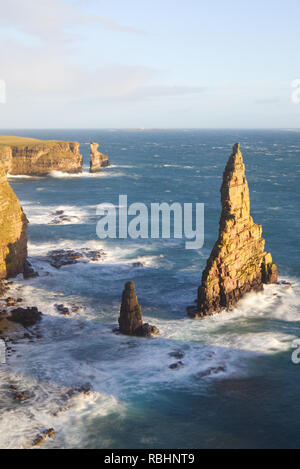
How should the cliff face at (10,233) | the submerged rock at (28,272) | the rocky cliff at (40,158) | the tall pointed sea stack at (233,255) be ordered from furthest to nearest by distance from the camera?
the rocky cliff at (40,158), the submerged rock at (28,272), the cliff face at (10,233), the tall pointed sea stack at (233,255)

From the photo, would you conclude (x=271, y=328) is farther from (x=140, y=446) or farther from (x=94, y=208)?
→ (x=94, y=208)

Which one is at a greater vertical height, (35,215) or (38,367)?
(35,215)

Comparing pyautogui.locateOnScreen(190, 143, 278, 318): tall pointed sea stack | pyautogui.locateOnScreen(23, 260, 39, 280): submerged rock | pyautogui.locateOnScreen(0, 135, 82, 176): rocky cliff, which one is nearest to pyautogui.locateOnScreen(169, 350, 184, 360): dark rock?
pyautogui.locateOnScreen(190, 143, 278, 318): tall pointed sea stack

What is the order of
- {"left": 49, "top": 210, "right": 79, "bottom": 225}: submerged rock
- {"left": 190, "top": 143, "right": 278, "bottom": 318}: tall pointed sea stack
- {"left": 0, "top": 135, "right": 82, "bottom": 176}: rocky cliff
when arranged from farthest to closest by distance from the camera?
{"left": 0, "top": 135, "right": 82, "bottom": 176}: rocky cliff → {"left": 49, "top": 210, "right": 79, "bottom": 225}: submerged rock → {"left": 190, "top": 143, "right": 278, "bottom": 318}: tall pointed sea stack

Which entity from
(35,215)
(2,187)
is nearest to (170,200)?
(35,215)

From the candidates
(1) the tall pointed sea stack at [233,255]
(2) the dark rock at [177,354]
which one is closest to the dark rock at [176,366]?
(2) the dark rock at [177,354]

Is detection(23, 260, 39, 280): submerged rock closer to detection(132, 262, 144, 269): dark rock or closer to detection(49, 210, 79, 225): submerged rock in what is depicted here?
detection(132, 262, 144, 269): dark rock

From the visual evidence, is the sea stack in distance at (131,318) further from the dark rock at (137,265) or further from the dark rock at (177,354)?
the dark rock at (137,265)
